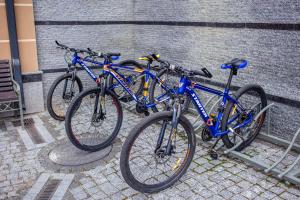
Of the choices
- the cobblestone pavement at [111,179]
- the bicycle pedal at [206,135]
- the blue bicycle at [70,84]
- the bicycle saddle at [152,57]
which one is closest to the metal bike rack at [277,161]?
the cobblestone pavement at [111,179]

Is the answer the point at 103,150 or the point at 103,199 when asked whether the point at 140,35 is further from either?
the point at 103,199

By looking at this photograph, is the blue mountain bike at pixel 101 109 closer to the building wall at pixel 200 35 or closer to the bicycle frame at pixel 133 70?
the bicycle frame at pixel 133 70

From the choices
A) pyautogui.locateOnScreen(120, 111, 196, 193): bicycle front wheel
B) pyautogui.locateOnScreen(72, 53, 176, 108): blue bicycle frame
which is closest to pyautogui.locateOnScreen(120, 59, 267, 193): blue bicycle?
pyautogui.locateOnScreen(120, 111, 196, 193): bicycle front wheel

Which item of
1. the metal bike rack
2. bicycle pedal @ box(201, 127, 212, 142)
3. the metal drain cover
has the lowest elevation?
the metal drain cover

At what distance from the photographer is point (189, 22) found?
648 centimetres

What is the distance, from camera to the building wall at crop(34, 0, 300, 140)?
4973mm

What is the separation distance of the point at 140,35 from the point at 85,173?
13.9 ft

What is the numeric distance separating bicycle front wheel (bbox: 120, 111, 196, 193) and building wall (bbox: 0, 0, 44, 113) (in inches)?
110

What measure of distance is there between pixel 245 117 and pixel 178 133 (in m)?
1.32

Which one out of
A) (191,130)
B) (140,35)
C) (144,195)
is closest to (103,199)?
(144,195)

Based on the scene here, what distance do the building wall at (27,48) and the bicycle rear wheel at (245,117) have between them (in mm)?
3791

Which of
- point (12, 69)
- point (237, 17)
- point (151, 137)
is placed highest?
point (237, 17)

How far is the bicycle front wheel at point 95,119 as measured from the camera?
4.69 metres

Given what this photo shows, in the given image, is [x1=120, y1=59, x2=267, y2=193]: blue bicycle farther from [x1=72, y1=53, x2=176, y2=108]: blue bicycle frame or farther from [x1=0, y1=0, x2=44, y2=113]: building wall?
[x1=0, y1=0, x2=44, y2=113]: building wall
